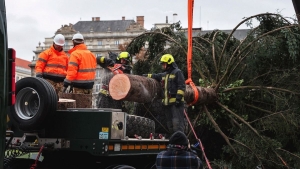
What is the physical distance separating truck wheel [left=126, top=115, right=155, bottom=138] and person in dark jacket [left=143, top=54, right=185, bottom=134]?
1.57 metres

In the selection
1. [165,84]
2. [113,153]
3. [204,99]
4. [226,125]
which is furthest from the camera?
[226,125]

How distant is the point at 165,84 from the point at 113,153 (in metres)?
3.39

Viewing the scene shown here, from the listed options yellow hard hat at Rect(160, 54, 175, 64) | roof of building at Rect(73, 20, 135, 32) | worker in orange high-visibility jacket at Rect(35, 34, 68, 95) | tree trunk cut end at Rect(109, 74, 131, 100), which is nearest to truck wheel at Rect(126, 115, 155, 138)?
tree trunk cut end at Rect(109, 74, 131, 100)

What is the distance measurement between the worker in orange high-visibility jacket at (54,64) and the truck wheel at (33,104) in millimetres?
2085

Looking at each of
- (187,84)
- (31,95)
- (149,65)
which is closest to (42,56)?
(31,95)

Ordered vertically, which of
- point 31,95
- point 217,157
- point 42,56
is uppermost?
point 42,56

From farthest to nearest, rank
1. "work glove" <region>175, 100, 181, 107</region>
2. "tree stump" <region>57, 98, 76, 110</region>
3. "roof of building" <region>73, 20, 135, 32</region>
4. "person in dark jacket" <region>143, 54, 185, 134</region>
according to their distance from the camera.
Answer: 1. "roof of building" <region>73, 20, 135, 32</region>
2. "person in dark jacket" <region>143, 54, 185, 134</region>
3. "work glove" <region>175, 100, 181, 107</region>
4. "tree stump" <region>57, 98, 76, 110</region>

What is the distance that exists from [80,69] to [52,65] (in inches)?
A: 20.6

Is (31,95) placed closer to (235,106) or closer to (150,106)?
(150,106)

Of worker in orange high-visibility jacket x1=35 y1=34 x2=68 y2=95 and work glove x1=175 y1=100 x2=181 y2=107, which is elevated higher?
worker in orange high-visibility jacket x1=35 y1=34 x2=68 y2=95

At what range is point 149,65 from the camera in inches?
469

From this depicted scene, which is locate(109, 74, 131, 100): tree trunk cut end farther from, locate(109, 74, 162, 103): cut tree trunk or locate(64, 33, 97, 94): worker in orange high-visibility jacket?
locate(64, 33, 97, 94): worker in orange high-visibility jacket

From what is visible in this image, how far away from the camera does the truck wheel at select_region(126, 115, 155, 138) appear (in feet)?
22.1

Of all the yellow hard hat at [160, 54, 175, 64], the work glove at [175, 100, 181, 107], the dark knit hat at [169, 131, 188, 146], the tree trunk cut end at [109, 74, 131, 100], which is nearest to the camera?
the dark knit hat at [169, 131, 188, 146]
